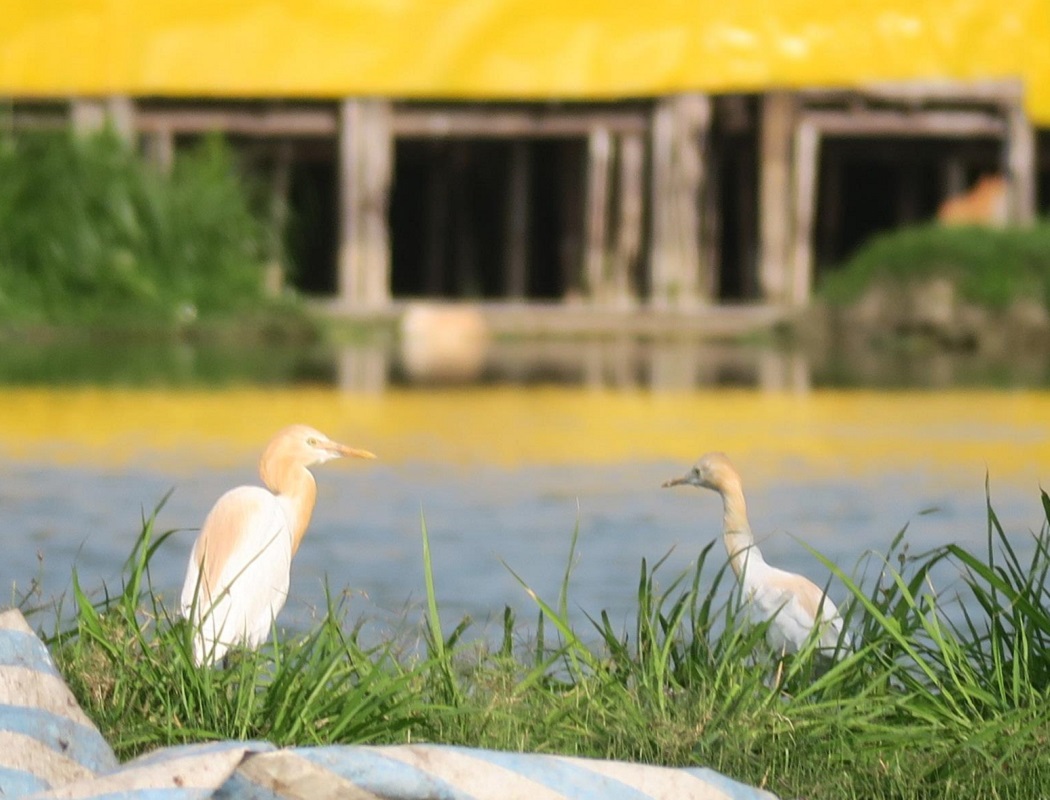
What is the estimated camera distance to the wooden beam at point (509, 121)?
63.1ft

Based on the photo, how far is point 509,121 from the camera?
1938 centimetres

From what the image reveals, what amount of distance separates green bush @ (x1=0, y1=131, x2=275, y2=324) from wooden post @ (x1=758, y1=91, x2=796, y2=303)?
4.37 meters

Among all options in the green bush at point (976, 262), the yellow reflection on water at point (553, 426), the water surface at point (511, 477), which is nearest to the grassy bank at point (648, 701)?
the water surface at point (511, 477)

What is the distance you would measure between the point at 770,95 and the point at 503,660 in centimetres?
1502

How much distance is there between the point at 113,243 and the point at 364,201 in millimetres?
2781

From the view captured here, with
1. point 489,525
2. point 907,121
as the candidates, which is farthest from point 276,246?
point 489,525

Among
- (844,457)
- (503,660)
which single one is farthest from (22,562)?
(844,457)

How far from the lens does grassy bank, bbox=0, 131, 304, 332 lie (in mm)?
16328

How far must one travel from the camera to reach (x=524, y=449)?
33.7 feet

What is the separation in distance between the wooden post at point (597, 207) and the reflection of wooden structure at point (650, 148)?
1 cm

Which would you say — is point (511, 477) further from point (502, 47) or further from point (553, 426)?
point (502, 47)

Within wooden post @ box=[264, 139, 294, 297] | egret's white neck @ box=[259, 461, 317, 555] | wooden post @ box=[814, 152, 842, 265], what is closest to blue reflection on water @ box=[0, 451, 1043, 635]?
egret's white neck @ box=[259, 461, 317, 555]

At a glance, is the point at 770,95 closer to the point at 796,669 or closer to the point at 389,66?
the point at 389,66

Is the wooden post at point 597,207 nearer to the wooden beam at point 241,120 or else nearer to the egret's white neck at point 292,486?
the wooden beam at point 241,120
